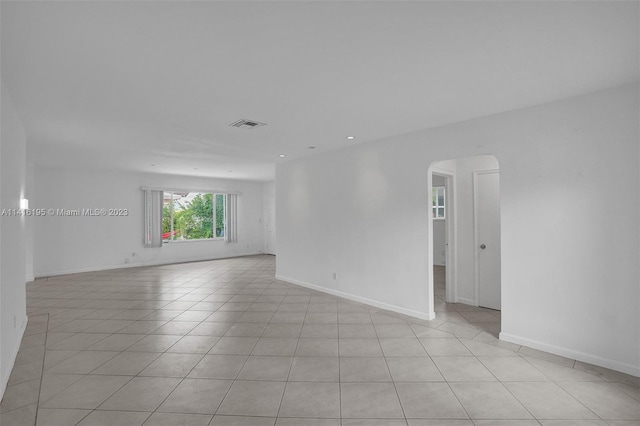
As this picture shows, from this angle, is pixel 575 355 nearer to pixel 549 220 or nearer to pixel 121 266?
pixel 549 220

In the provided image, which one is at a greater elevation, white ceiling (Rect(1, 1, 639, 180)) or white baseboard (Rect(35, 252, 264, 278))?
white ceiling (Rect(1, 1, 639, 180))

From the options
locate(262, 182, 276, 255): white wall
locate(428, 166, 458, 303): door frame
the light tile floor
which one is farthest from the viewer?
locate(262, 182, 276, 255): white wall

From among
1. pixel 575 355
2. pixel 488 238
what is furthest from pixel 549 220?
pixel 488 238

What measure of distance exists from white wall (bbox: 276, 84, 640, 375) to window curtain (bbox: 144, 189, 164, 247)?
6.72 meters

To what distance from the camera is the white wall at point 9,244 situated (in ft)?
8.61

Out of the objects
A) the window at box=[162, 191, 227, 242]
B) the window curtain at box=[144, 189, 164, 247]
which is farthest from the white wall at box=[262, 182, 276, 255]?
the window curtain at box=[144, 189, 164, 247]

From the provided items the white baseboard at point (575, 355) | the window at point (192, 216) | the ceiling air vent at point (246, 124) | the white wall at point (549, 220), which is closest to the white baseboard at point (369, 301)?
the white wall at point (549, 220)

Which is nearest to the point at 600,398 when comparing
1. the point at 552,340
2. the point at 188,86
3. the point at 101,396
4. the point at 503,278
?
Answer: the point at 552,340

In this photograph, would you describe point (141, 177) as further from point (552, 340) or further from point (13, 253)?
point (552, 340)

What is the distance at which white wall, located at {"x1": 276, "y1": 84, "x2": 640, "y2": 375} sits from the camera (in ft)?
9.10

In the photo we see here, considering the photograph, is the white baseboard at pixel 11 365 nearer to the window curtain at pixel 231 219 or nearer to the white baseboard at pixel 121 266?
the white baseboard at pixel 121 266

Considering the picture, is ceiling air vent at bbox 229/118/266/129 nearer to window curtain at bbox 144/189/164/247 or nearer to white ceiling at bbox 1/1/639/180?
white ceiling at bbox 1/1/639/180

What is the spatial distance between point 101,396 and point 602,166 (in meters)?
4.72

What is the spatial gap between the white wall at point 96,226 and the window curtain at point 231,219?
727mm
